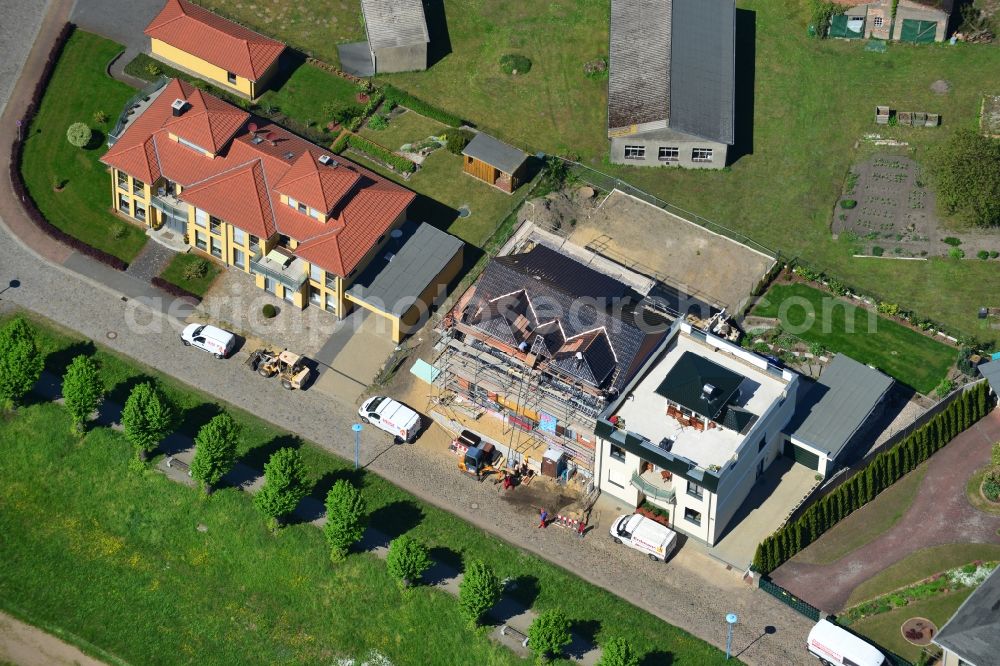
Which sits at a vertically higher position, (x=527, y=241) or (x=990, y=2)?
(x=990, y=2)

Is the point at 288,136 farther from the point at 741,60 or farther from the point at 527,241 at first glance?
the point at 741,60

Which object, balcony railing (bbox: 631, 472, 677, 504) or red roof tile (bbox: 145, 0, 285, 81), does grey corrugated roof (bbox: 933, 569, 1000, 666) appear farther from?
red roof tile (bbox: 145, 0, 285, 81)

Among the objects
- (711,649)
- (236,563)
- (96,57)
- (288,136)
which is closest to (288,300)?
(288,136)

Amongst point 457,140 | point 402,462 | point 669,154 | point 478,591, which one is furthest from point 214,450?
point 669,154

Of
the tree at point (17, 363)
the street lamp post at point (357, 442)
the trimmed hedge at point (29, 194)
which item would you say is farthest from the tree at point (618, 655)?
the trimmed hedge at point (29, 194)

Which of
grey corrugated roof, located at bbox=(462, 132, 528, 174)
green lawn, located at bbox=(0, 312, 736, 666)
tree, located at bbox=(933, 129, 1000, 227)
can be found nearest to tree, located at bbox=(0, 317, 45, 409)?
green lawn, located at bbox=(0, 312, 736, 666)

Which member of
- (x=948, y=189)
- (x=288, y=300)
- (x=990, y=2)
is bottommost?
(x=288, y=300)
